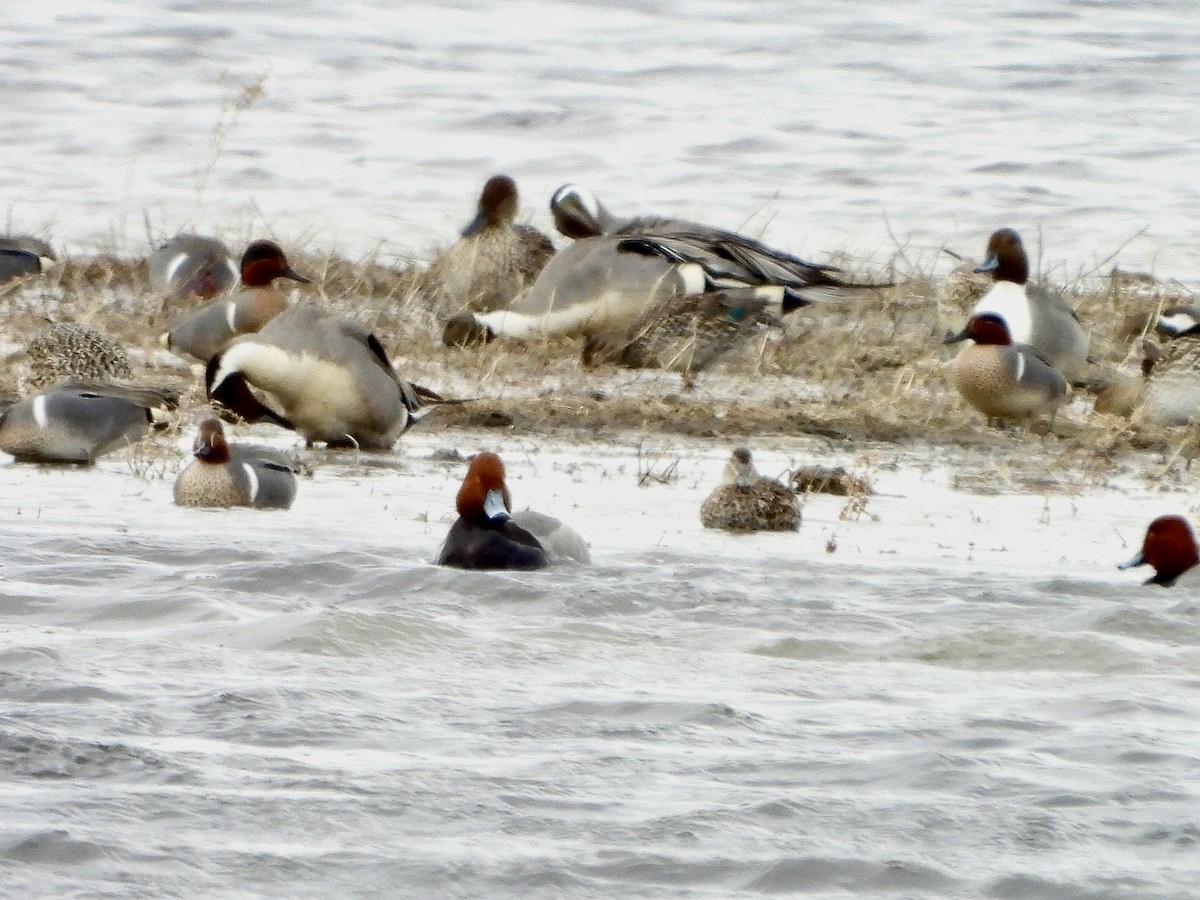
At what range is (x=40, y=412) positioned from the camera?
6867mm

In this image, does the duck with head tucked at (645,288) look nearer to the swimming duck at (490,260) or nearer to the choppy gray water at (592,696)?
the swimming duck at (490,260)

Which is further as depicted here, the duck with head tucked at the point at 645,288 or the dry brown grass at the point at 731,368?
the duck with head tucked at the point at 645,288

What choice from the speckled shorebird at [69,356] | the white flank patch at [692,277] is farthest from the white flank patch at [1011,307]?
the speckled shorebird at [69,356]

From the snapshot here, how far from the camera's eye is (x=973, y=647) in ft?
16.0

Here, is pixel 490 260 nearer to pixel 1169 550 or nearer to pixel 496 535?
pixel 496 535

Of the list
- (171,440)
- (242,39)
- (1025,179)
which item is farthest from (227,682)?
(242,39)

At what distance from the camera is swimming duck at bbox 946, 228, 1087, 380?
8.94 metres

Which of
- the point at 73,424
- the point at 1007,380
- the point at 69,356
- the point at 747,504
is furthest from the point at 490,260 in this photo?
the point at 747,504

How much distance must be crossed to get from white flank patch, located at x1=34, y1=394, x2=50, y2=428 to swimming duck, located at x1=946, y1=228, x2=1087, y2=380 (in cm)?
333

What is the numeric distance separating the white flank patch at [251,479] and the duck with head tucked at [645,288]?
2.80 meters

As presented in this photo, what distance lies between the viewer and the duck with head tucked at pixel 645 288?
9.09 meters

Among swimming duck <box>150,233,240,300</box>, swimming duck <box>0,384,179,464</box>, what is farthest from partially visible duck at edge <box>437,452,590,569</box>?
swimming duck <box>150,233,240,300</box>

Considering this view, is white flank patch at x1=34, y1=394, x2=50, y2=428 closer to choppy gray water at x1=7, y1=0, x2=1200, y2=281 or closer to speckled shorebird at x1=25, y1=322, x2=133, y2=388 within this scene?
speckled shorebird at x1=25, y1=322, x2=133, y2=388

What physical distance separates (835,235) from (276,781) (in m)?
9.62
